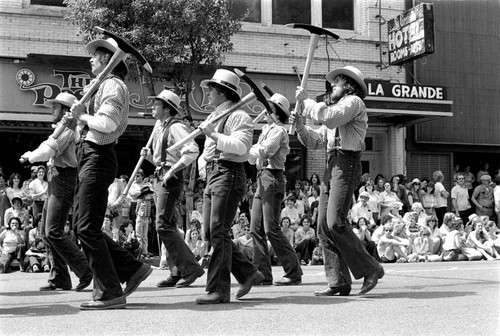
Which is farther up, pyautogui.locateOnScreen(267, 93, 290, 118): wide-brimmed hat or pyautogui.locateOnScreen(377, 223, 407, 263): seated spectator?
pyautogui.locateOnScreen(267, 93, 290, 118): wide-brimmed hat

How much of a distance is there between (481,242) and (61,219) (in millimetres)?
11536

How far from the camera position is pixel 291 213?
52.3ft

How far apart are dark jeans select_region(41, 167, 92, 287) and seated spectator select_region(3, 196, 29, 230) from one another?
5.91 meters

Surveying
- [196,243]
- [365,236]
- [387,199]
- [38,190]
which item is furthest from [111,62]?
[387,199]

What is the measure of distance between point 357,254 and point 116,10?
1032cm

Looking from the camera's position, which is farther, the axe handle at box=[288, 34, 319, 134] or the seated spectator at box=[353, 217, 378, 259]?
the seated spectator at box=[353, 217, 378, 259]

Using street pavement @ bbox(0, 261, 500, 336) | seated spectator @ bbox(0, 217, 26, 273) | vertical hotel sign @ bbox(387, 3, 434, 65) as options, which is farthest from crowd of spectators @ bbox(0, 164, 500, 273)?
street pavement @ bbox(0, 261, 500, 336)

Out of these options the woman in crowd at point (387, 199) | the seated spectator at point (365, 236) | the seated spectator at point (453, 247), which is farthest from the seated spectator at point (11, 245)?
the seated spectator at point (453, 247)

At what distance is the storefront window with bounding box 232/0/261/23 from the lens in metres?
20.5

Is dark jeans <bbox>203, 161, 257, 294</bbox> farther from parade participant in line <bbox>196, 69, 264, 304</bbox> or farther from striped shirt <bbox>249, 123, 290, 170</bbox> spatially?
striped shirt <bbox>249, 123, 290, 170</bbox>

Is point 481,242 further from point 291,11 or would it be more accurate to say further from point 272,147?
point 272,147

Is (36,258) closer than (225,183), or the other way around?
(225,183)

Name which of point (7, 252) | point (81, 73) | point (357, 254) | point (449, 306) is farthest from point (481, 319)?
point (81, 73)

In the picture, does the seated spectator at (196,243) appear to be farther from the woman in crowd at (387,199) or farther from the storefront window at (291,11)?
the storefront window at (291,11)
